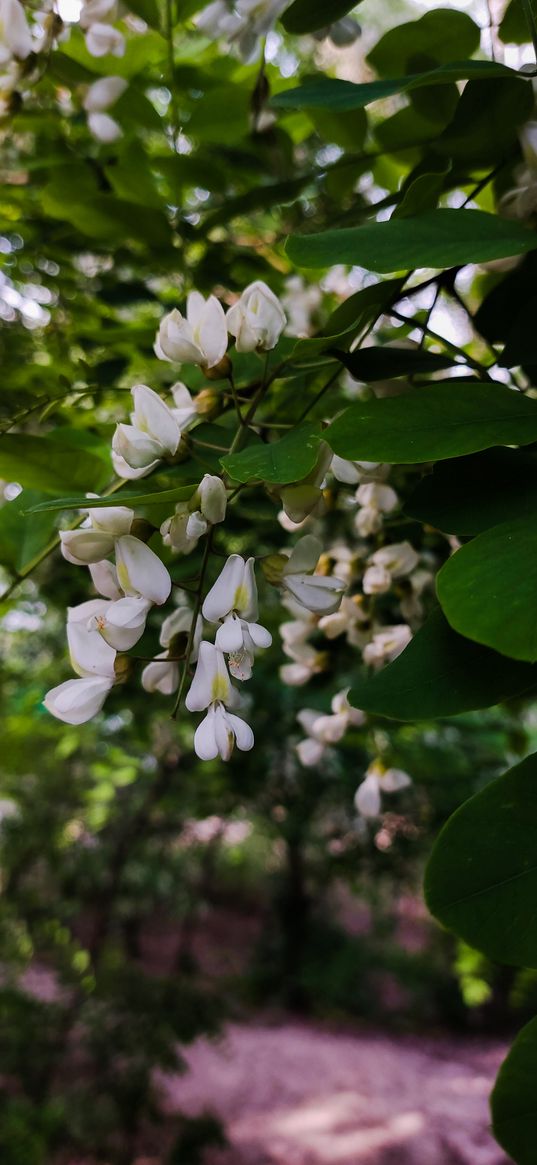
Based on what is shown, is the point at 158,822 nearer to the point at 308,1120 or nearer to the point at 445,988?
the point at 308,1120

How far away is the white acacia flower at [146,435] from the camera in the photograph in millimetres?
416

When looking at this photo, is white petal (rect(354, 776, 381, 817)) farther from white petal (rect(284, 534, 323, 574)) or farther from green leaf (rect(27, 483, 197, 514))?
green leaf (rect(27, 483, 197, 514))

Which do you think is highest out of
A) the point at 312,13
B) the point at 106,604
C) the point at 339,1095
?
the point at 312,13

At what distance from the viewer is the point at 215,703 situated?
0.40 m

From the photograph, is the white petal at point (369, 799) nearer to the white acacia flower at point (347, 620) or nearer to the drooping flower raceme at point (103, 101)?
the white acacia flower at point (347, 620)

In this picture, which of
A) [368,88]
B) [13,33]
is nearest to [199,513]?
[368,88]

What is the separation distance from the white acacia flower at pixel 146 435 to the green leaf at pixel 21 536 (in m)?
0.16

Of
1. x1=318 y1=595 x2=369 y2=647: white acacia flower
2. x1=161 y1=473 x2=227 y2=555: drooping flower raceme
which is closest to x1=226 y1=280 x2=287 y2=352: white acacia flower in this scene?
x1=161 y1=473 x2=227 y2=555: drooping flower raceme

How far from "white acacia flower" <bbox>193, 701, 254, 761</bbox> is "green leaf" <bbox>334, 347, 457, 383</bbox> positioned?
0.20 meters

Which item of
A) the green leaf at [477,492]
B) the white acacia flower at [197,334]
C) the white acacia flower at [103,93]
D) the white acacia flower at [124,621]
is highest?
the white acacia flower at [103,93]

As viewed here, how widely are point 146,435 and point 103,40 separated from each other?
0.45 metres

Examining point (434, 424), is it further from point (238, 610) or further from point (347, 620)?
point (347, 620)

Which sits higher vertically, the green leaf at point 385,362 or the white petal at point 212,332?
the white petal at point 212,332

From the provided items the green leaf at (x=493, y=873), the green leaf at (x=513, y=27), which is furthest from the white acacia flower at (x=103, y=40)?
the green leaf at (x=493, y=873)
